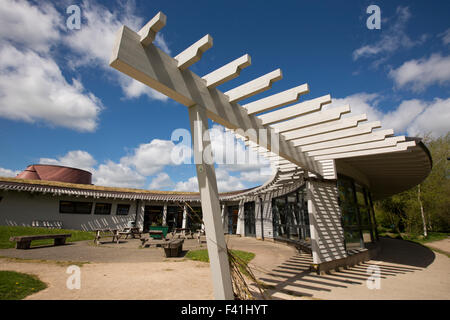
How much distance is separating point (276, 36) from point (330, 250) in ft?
21.0

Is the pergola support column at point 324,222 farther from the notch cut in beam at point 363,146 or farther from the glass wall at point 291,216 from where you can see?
the glass wall at point 291,216

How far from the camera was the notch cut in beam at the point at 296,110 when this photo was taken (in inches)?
121

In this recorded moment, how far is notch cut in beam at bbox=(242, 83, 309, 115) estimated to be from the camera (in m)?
2.73

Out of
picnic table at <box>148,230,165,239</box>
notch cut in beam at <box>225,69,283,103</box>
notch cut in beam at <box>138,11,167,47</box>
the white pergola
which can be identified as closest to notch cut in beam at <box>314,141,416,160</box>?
the white pergola

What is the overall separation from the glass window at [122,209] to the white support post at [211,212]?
17143 mm

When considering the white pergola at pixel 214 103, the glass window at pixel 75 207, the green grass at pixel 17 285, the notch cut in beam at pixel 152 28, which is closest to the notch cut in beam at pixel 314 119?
the white pergola at pixel 214 103

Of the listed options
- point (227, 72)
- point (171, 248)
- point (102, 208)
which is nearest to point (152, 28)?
point (227, 72)

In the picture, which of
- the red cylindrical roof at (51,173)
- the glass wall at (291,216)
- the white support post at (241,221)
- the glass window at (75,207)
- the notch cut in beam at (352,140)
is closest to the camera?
the notch cut in beam at (352,140)

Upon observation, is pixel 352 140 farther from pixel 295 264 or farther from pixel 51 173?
pixel 51 173

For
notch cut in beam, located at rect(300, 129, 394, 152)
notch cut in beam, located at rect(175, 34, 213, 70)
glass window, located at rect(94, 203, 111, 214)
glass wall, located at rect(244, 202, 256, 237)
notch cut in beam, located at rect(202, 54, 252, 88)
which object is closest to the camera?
notch cut in beam, located at rect(175, 34, 213, 70)

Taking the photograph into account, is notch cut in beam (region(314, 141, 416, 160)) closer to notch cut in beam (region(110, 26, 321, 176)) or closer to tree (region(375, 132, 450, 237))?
notch cut in beam (region(110, 26, 321, 176))

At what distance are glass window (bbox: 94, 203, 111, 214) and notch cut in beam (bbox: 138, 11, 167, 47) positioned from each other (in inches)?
686
